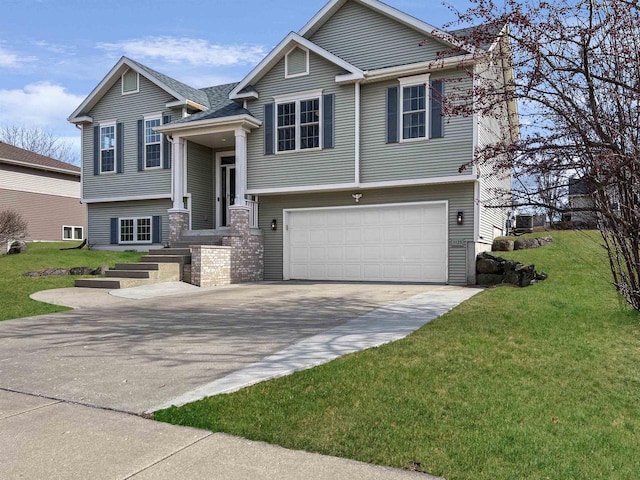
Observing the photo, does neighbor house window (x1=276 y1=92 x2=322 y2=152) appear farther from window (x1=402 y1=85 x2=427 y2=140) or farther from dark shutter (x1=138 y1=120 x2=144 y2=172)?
dark shutter (x1=138 y1=120 x2=144 y2=172)

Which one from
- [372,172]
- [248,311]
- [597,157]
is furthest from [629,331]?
[372,172]

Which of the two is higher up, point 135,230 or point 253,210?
point 253,210

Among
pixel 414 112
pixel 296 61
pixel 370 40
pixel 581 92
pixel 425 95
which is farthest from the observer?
pixel 296 61

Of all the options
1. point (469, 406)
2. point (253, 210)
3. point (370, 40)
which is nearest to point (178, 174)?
point (253, 210)

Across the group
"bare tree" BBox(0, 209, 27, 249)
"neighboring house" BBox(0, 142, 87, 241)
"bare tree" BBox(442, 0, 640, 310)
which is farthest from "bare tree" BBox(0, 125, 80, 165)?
"bare tree" BBox(442, 0, 640, 310)

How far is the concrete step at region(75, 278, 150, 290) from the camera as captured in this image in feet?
40.5

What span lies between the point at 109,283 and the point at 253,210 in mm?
5172

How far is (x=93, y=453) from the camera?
10.9 feet

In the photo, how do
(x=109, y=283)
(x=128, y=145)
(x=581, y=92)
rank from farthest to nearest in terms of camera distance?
1. (x=128, y=145)
2. (x=109, y=283)
3. (x=581, y=92)

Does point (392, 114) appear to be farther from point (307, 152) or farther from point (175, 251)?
point (175, 251)

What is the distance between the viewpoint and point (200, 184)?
17.4 meters

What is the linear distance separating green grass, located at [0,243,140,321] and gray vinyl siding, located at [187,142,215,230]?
8.30 ft

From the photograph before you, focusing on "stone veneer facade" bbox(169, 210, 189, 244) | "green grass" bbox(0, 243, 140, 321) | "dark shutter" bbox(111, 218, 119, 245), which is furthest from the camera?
"dark shutter" bbox(111, 218, 119, 245)

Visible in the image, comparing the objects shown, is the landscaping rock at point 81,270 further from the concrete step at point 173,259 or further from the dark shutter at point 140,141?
the dark shutter at point 140,141
